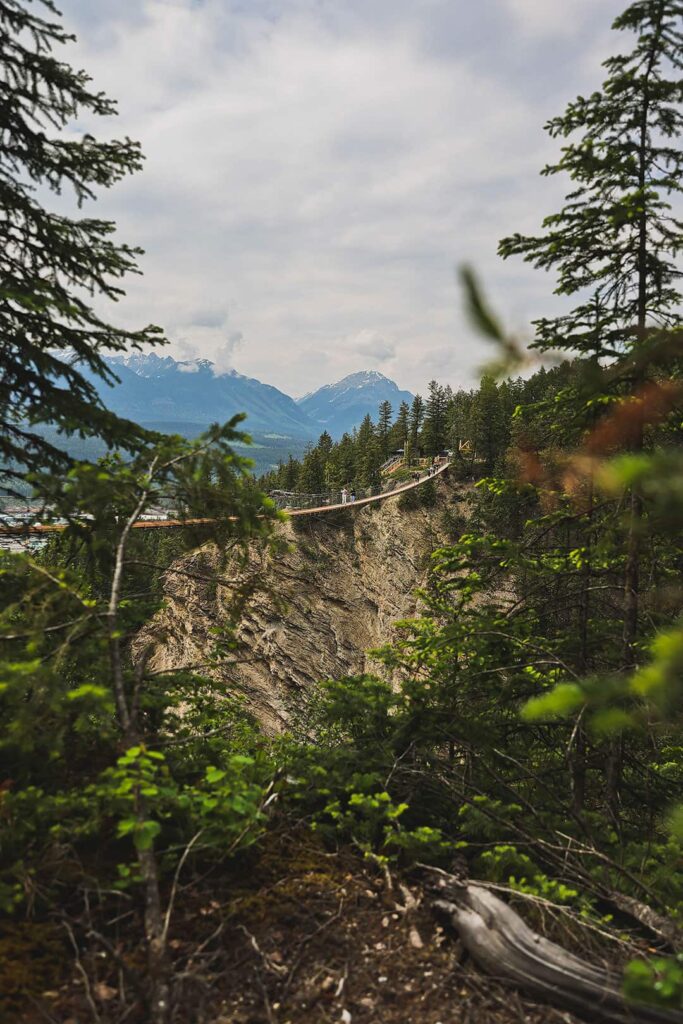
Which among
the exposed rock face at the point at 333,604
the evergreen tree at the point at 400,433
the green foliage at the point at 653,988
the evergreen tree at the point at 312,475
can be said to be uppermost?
→ the evergreen tree at the point at 400,433

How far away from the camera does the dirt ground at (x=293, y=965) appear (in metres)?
2.46

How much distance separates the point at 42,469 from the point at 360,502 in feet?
108

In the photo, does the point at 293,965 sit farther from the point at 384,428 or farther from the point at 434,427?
the point at 384,428

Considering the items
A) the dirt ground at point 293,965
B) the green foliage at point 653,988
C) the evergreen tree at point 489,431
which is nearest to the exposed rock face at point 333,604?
the evergreen tree at point 489,431

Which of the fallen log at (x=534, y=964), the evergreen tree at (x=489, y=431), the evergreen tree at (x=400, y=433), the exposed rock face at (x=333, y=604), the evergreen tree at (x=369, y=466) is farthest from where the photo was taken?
the evergreen tree at (x=400, y=433)

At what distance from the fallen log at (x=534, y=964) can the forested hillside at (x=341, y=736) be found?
0.01 metres

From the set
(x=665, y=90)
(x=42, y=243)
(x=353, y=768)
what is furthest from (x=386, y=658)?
Answer: (x=665, y=90)

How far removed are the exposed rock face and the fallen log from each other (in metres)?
23.6

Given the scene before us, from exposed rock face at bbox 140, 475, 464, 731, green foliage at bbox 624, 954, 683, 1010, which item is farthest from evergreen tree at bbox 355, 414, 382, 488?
green foliage at bbox 624, 954, 683, 1010

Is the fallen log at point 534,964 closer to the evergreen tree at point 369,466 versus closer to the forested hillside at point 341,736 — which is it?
the forested hillside at point 341,736

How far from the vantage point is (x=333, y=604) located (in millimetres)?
35562

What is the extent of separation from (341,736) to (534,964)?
304 centimetres

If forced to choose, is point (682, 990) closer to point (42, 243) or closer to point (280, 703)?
point (42, 243)

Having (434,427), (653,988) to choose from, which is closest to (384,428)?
(434,427)
